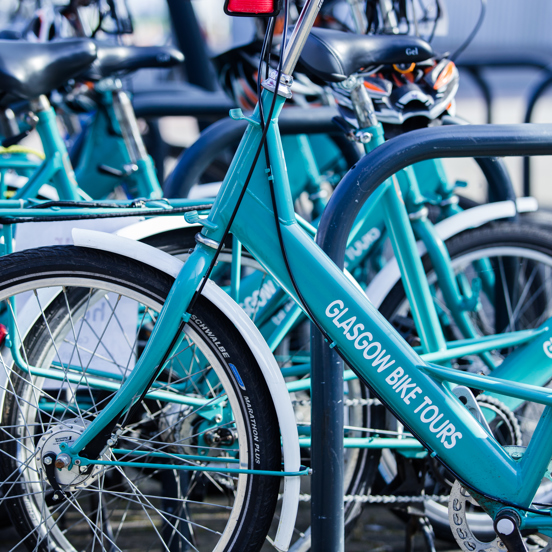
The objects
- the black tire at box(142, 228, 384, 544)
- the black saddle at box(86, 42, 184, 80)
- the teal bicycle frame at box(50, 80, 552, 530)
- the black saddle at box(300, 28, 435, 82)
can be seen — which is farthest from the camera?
the black saddle at box(86, 42, 184, 80)

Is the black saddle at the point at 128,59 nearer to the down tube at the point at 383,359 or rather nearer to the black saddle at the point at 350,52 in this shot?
the black saddle at the point at 350,52

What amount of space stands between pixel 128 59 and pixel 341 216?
4.79ft

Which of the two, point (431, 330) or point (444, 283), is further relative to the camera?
point (444, 283)

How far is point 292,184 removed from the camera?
258 cm

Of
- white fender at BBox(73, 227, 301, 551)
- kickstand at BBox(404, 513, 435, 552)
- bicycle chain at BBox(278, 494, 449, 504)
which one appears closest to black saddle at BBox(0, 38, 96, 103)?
white fender at BBox(73, 227, 301, 551)

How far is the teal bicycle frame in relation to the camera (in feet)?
4.69

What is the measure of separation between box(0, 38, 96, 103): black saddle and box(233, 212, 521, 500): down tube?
1.01 meters

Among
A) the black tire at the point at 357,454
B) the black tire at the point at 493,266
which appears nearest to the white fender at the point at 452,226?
the black tire at the point at 493,266

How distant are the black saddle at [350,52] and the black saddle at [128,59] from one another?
108cm

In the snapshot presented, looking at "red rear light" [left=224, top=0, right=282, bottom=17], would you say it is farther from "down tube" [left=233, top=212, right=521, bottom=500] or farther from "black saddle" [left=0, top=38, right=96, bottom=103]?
"black saddle" [left=0, top=38, right=96, bottom=103]

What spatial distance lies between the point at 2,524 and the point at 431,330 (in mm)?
1545

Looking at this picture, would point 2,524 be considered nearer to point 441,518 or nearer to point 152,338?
point 152,338

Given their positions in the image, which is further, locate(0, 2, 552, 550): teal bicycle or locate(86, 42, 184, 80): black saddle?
locate(86, 42, 184, 80): black saddle

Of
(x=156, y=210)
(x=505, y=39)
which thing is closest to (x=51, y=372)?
(x=156, y=210)
